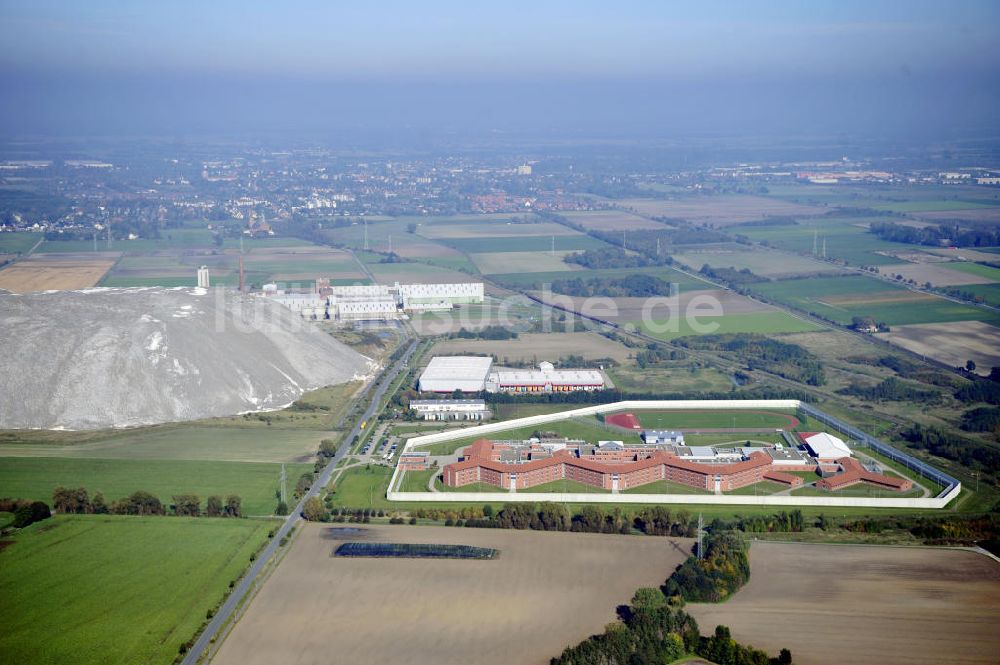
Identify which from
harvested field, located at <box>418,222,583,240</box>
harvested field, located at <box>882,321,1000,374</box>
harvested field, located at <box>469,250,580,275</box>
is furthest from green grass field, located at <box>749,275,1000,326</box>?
harvested field, located at <box>418,222,583,240</box>

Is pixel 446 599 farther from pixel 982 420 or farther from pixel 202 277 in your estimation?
pixel 202 277

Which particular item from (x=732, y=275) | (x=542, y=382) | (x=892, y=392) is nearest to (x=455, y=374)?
(x=542, y=382)

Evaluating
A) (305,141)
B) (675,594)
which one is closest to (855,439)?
(675,594)

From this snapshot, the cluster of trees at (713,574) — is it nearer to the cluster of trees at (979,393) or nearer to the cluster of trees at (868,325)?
the cluster of trees at (979,393)

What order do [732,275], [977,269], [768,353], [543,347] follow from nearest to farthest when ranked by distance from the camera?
[768,353] < [543,347] < [732,275] < [977,269]

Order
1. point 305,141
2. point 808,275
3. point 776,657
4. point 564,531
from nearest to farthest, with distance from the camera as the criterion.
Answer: point 776,657
point 564,531
point 808,275
point 305,141

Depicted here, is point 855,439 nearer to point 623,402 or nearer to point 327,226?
point 623,402

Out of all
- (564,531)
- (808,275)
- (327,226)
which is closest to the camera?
(564,531)
